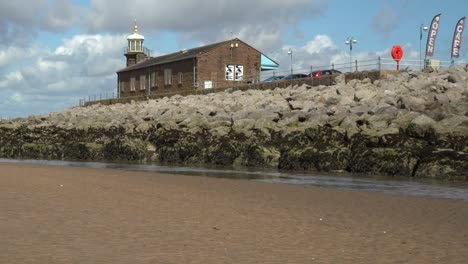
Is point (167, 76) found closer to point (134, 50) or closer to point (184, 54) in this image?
point (184, 54)

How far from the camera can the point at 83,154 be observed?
29547 mm

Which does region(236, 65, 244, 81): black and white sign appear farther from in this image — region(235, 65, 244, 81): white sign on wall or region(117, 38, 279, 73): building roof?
region(117, 38, 279, 73): building roof

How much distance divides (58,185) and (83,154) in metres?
16.7

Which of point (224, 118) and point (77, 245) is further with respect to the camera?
point (224, 118)

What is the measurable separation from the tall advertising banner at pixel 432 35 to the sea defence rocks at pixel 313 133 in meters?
9.72

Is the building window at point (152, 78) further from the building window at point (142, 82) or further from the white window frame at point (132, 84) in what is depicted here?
the white window frame at point (132, 84)

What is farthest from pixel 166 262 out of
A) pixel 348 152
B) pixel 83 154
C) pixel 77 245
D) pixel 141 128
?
pixel 141 128

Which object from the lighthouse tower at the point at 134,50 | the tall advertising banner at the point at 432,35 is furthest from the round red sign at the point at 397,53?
the lighthouse tower at the point at 134,50

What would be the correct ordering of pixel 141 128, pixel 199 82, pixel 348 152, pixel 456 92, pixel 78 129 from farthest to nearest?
1. pixel 199 82
2. pixel 78 129
3. pixel 141 128
4. pixel 456 92
5. pixel 348 152

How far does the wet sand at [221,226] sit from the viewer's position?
6523 mm

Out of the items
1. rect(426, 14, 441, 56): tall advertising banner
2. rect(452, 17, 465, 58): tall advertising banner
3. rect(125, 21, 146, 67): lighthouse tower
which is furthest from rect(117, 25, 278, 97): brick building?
Result: rect(452, 17, 465, 58): tall advertising banner

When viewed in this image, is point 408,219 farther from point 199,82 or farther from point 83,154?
point 199,82

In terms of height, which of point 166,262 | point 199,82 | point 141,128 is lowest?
point 166,262

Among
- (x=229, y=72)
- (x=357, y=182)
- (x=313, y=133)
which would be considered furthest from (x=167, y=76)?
(x=357, y=182)
